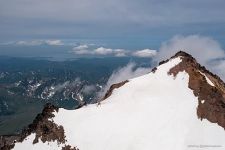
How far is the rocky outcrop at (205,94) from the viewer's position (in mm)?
119562

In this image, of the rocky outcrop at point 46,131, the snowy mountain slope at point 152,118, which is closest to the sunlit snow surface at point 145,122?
the snowy mountain slope at point 152,118

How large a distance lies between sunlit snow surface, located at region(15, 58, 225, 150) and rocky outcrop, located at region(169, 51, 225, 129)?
5.24 ft

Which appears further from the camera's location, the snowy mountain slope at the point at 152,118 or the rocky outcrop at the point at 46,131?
the rocky outcrop at the point at 46,131

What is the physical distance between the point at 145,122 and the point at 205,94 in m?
18.8

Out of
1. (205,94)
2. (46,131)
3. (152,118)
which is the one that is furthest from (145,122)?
Answer: (46,131)

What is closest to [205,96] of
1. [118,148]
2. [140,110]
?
[140,110]

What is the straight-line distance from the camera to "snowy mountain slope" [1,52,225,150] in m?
113

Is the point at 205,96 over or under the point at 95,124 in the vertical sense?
over

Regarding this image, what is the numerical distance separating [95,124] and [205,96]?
3116 cm

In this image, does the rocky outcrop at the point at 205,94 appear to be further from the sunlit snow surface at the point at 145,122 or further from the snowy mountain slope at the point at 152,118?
the sunlit snow surface at the point at 145,122

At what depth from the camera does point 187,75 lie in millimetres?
134250

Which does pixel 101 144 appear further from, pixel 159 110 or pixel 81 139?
pixel 159 110

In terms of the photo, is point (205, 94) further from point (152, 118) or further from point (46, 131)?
point (46, 131)

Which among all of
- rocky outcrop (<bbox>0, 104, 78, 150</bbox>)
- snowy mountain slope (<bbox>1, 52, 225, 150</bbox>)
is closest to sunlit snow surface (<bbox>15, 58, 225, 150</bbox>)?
snowy mountain slope (<bbox>1, 52, 225, 150</bbox>)
